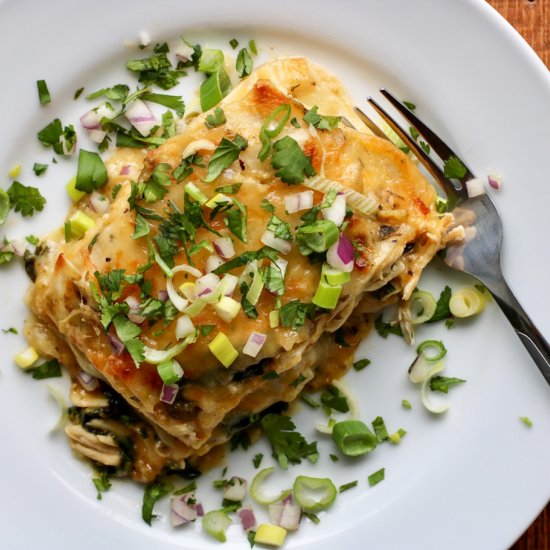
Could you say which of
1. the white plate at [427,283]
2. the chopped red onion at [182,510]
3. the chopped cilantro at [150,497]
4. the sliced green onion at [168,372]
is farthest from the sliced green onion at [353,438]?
the sliced green onion at [168,372]

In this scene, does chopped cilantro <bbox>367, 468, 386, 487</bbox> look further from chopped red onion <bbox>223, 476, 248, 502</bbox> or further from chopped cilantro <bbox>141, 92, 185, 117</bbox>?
chopped cilantro <bbox>141, 92, 185, 117</bbox>

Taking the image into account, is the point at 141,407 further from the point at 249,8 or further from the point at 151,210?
the point at 249,8

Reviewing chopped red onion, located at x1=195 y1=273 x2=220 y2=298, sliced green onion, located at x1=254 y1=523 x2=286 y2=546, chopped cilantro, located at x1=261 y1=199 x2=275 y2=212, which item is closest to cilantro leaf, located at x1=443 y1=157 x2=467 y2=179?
chopped cilantro, located at x1=261 y1=199 x2=275 y2=212

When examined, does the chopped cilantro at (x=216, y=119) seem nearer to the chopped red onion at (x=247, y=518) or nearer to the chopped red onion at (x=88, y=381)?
the chopped red onion at (x=88, y=381)

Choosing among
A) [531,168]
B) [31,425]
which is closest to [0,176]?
[31,425]

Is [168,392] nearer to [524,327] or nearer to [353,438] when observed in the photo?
[353,438]
